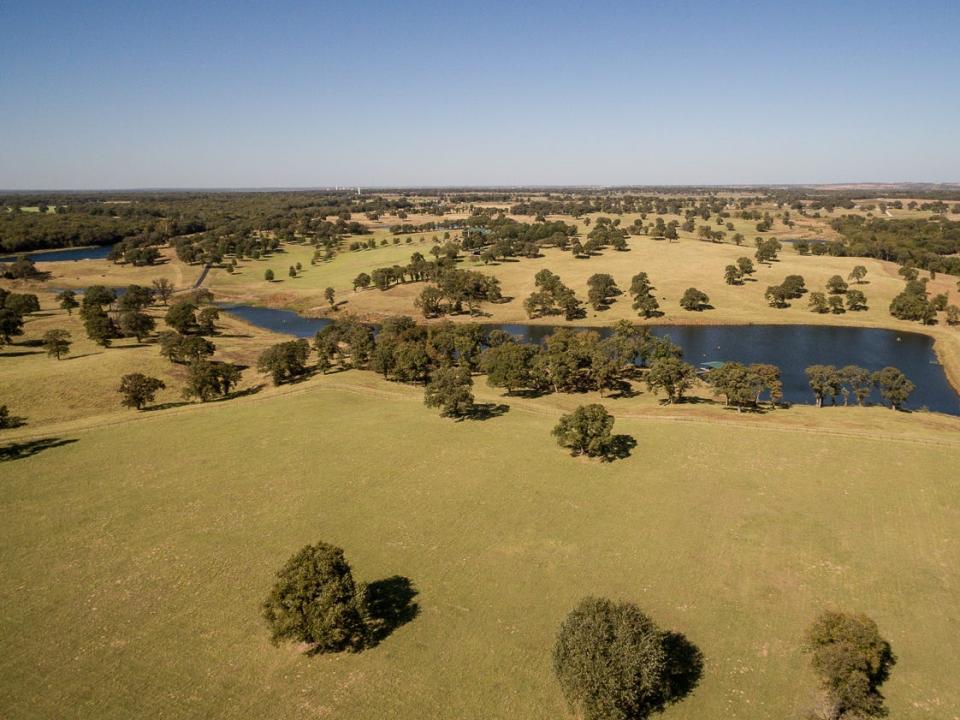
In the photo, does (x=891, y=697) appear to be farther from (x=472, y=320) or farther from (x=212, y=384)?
(x=472, y=320)

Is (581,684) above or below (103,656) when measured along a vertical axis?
above

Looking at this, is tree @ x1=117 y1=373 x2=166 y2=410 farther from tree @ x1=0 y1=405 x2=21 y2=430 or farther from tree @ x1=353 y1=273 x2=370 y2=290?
tree @ x1=353 y1=273 x2=370 y2=290

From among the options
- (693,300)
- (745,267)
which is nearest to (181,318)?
(693,300)

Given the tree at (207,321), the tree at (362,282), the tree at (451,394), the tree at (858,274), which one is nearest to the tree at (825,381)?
the tree at (451,394)

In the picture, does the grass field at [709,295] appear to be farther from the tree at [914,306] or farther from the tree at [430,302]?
the tree at [430,302]

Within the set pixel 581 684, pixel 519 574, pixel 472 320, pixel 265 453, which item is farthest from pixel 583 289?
pixel 581 684
